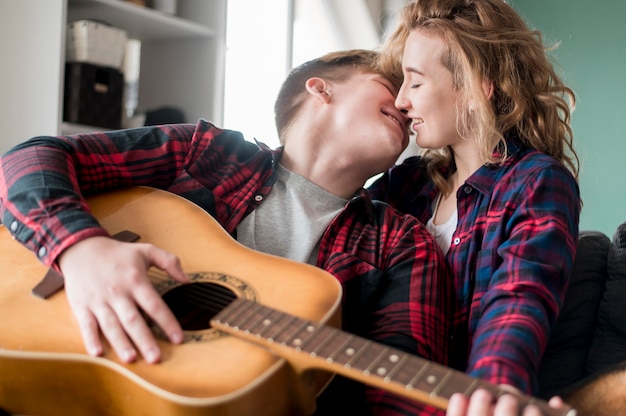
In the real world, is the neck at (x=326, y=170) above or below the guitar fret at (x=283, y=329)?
above

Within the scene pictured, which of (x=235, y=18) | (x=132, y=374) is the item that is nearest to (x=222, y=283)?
(x=132, y=374)

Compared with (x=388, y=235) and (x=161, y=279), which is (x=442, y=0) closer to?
(x=388, y=235)

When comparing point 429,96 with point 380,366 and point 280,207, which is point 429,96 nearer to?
point 280,207

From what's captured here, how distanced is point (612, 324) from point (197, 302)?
780 millimetres

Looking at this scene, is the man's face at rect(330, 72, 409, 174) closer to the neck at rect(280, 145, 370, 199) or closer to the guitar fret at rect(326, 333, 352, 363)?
the neck at rect(280, 145, 370, 199)

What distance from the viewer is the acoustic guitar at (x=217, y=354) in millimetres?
689

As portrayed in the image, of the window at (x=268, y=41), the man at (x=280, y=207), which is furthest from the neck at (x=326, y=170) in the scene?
the window at (x=268, y=41)

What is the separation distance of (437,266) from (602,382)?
320 millimetres

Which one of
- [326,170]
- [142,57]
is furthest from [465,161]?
[142,57]

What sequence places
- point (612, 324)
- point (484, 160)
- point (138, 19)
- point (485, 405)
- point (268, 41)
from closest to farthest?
point (485, 405)
point (612, 324)
point (484, 160)
point (138, 19)
point (268, 41)

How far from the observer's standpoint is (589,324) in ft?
4.21

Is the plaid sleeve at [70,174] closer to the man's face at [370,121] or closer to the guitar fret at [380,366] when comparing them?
the man's face at [370,121]

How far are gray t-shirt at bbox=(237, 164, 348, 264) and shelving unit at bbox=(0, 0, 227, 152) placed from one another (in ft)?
2.79

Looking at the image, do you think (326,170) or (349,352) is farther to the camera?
(326,170)
